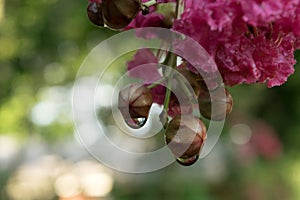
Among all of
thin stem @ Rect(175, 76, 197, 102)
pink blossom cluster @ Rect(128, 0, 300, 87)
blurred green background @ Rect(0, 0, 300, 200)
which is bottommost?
blurred green background @ Rect(0, 0, 300, 200)

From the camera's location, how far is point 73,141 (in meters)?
3.77

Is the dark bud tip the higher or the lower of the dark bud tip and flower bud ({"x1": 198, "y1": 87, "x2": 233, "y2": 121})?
the higher

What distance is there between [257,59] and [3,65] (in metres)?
2.09

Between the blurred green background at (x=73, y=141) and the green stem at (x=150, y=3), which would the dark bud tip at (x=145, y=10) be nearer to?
the green stem at (x=150, y=3)

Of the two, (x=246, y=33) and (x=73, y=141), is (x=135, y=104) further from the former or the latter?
(x=73, y=141)

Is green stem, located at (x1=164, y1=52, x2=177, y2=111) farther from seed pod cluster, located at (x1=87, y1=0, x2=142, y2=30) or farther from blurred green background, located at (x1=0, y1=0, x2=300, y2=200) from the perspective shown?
blurred green background, located at (x1=0, y1=0, x2=300, y2=200)

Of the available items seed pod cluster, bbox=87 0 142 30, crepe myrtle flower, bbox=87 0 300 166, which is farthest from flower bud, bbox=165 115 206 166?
seed pod cluster, bbox=87 0 142 30

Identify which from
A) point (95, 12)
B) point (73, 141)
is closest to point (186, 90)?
point (95, 12)

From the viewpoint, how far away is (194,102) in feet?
2.22

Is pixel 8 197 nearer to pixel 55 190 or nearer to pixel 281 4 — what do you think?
pixel 55 190

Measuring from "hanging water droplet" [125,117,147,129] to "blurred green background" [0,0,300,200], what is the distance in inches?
64.6

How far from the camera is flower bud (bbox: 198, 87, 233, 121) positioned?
0.68 m

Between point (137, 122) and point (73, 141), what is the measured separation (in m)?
3.14

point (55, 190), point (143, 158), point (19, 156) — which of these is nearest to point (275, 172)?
point (143, 158)
